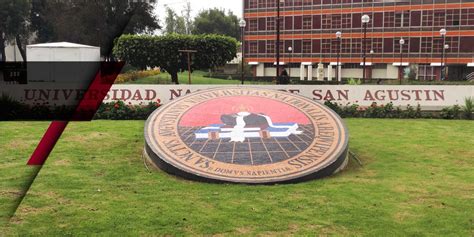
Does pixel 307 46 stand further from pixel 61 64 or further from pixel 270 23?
pixel 61 64

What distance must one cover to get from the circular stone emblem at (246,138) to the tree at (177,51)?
68.5ft

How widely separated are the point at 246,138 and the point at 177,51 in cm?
2424

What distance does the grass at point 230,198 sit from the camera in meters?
6.27

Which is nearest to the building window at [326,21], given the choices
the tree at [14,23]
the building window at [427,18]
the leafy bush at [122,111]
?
the building window at [427,18]

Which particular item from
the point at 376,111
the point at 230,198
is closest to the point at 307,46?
the point at 376,111

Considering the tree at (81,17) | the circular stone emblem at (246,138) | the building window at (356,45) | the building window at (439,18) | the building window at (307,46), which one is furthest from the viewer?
the building window at (307,46)

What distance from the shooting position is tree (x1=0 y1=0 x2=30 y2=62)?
1293 mm

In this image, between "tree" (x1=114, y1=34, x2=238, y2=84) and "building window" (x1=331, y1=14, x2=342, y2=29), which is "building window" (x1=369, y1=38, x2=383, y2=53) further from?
"tree" (x1=114, y1=34, x2=238, y2=84)

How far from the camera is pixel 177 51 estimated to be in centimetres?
3369

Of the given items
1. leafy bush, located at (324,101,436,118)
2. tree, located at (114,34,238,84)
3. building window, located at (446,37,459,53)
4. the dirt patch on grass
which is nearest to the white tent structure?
the dirt patch on grass

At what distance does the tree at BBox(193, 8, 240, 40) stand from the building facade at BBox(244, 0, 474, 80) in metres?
25.9

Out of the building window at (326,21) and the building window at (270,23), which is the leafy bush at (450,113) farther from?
the building window at (270,23)

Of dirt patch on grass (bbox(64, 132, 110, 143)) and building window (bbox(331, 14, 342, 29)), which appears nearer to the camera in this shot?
dirt patch on grass (bbox(64, 132, 110, 143))

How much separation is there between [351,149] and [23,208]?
768 cm
